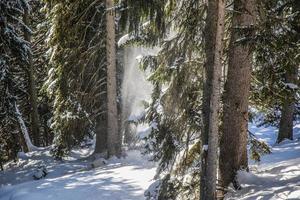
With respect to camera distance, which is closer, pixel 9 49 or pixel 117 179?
pixel 117 179

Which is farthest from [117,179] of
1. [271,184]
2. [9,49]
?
[9,49]

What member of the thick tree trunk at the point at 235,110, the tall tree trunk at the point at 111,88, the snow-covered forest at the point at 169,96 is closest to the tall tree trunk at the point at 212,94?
the snow-covered forest at the point at 169,96

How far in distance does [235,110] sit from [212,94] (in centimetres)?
114

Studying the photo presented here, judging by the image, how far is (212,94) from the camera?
6566 millimetres

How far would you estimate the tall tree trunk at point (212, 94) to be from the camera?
6.52 m

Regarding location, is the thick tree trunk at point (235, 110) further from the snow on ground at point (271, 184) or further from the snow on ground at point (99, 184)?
the snow on ground at point (99, 184)

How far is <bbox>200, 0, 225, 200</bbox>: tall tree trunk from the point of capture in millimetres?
6523

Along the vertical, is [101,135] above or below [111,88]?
below

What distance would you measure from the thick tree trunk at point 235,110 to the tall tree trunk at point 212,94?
89cm

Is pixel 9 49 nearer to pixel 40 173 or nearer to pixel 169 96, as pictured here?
pixel 40 173

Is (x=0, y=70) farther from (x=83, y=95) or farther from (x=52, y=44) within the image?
(x=83, y=95)

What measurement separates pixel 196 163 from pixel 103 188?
3071 mm

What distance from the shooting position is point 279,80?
771 cm

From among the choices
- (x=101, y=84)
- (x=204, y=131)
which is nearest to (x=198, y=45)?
(x=204, y=131)
